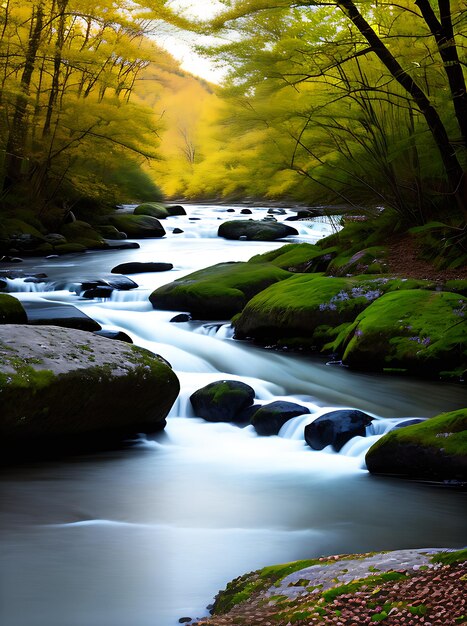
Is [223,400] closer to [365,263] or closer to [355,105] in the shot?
[365,263]

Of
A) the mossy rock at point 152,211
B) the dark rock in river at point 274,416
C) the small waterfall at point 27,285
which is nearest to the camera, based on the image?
the dark rock in river at point 274,416

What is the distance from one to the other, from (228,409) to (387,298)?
2560mm

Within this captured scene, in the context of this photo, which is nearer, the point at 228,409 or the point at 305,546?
the point at 305,546

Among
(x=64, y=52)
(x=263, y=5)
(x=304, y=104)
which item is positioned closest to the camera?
(x=263, y=5)

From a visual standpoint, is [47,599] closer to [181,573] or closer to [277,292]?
[181,573]

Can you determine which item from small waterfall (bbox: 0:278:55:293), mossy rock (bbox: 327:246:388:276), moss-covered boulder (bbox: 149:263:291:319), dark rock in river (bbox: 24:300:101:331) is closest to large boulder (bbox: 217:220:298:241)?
small waterfall (bbox: 0:278:55:293)

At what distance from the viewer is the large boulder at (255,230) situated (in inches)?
748

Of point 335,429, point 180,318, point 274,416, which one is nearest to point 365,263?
point 180,318

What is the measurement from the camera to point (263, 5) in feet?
23.9

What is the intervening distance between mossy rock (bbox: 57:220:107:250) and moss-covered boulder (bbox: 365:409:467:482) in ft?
45.6

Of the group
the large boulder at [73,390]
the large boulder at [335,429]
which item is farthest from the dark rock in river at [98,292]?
the large boulder at [335,429]

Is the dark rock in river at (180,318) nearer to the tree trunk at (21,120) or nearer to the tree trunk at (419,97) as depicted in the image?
the tree trunk at (419,97)

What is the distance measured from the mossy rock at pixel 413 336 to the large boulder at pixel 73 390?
7.86 feet

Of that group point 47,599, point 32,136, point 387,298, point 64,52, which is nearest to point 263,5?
point 387,298
